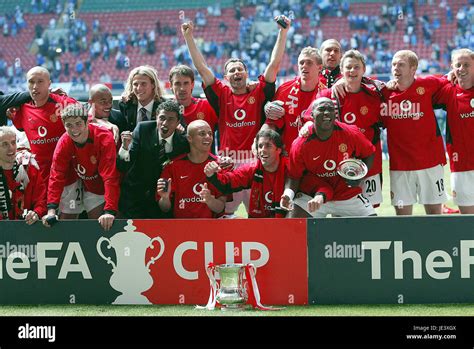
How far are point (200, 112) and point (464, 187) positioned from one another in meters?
2.41

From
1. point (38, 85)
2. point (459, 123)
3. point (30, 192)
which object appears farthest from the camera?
point (459, 123)

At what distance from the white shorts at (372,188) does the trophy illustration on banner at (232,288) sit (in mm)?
1550

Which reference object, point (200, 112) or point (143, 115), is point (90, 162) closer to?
point (143, 115)

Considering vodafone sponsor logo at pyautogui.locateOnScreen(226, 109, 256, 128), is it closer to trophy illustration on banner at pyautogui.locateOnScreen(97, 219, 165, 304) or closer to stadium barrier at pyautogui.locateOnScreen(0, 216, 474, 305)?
stadium barrier at pyautogui.locateOnScreen(0, 216, 474, 305)

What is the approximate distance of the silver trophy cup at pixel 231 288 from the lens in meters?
5.84

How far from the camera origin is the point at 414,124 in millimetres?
6930

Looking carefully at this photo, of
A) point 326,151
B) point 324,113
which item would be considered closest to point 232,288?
point 326,151

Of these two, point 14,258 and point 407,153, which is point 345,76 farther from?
point 14,258

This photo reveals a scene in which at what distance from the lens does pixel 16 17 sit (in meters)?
32.8

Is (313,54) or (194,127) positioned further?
(313,54)

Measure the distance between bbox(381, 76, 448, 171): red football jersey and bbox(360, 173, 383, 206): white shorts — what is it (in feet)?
0.84

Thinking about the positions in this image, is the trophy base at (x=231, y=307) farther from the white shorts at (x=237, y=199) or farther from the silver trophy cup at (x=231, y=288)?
the white shorts at (x=237, y=199)

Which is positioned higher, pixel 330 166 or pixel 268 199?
pixel 330 166

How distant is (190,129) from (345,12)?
26274 mm
